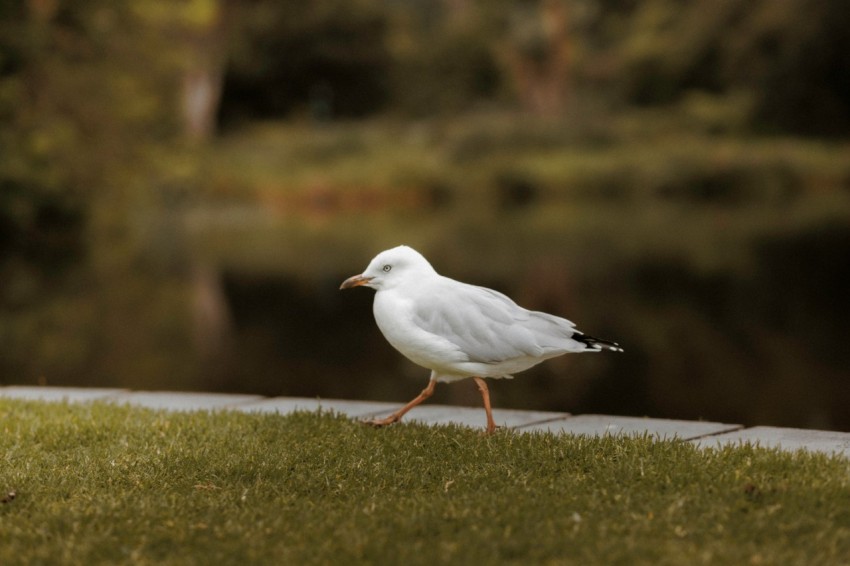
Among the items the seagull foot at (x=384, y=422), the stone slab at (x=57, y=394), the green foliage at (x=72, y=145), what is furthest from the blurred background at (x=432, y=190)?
the seagull foot at (x=384, y=422)

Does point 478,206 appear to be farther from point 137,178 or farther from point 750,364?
point 750,364

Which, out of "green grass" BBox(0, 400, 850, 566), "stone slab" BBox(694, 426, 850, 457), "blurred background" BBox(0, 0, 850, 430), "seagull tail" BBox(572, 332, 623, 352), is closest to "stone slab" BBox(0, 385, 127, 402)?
"green grass" BBox(0, 400, 850, 566)

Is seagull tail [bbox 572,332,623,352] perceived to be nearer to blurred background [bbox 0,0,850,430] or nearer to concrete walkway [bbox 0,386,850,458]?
concrete walkway [bbox 0,386,850,458]

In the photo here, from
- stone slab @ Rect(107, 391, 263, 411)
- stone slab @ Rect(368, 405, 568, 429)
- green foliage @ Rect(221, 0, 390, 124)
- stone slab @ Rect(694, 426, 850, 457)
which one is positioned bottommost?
stone slab @ Rect(107, 391, 263, 411)

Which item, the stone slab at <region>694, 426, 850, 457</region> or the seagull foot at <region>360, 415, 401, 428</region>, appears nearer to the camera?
the stone slab at <region>694, 426, 850, 457</region>

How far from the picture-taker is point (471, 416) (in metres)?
6.51

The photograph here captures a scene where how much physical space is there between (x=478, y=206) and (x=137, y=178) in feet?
44.1

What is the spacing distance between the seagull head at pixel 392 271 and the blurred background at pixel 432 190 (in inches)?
182

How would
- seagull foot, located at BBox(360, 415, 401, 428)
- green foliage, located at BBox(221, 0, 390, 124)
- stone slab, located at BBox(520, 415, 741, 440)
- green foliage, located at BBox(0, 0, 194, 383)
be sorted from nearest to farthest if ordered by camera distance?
stone slab, located at BBox(520, 415, 741, 440) < seagull foot, located at BBox(360, 415, 401, 428) < green foliage, located at BBox(0, 0, 194, 383) < green foliage, located at BBox(221, 0, 390, 124)

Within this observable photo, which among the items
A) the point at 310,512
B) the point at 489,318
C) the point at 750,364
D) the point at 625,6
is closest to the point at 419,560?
the point at 310,512

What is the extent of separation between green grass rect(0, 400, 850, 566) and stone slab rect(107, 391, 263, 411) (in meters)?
1.24

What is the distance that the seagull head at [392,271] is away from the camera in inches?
225

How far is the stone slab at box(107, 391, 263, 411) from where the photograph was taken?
718 cm

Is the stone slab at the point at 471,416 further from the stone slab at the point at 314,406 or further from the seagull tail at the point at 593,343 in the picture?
the seagull tail at the point at 593,343
